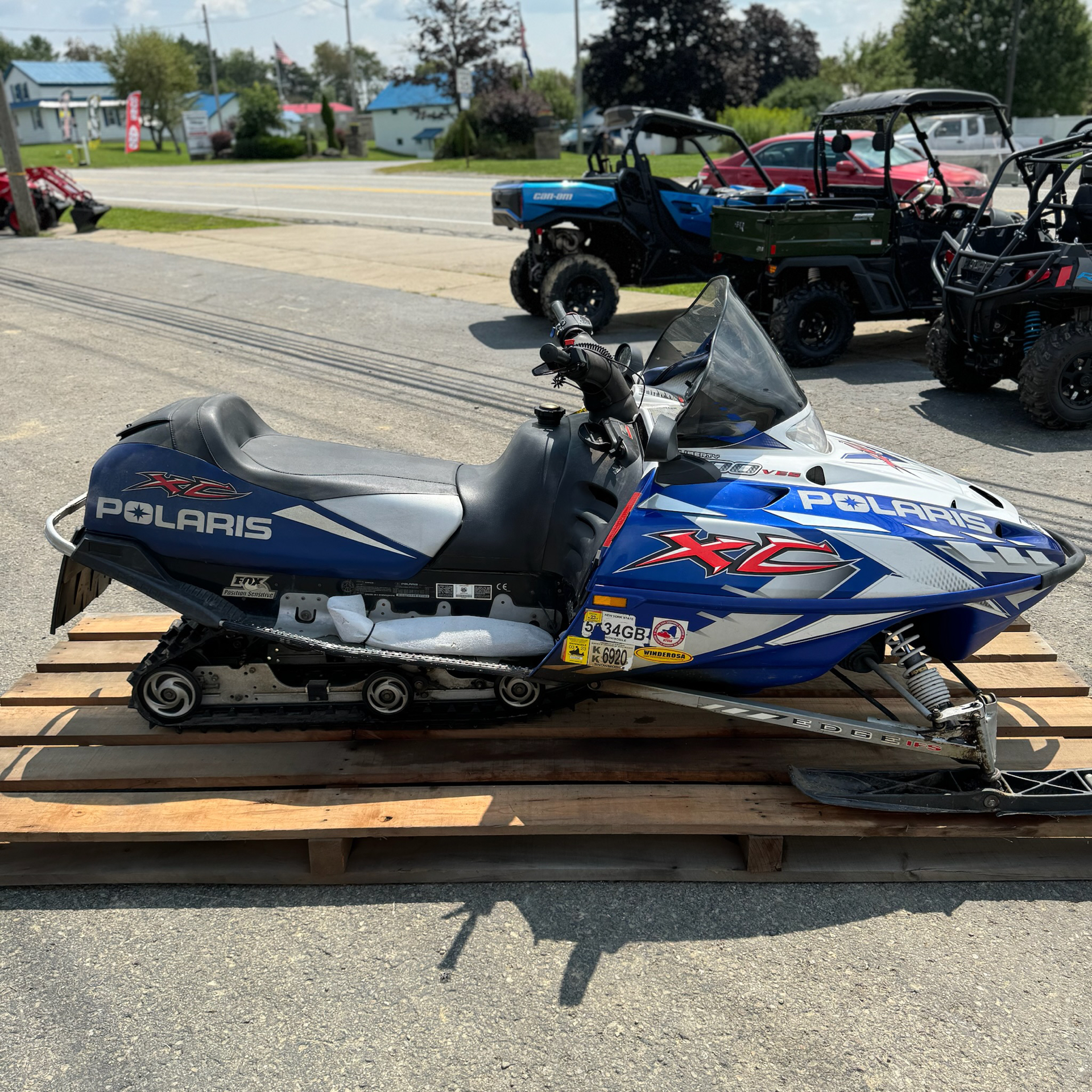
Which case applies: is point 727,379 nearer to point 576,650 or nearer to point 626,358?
point 626,358

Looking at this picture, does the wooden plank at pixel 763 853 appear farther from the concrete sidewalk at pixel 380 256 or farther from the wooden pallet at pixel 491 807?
the concrete sidewalk at pixel 380 256

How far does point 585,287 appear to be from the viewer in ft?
35.2

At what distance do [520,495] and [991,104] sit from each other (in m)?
7.93

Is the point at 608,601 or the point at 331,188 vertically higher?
the point at 331,188

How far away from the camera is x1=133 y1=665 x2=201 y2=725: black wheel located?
11.9 feet

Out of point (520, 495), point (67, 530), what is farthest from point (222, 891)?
point (67, 530)

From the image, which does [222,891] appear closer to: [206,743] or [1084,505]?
[206,743]

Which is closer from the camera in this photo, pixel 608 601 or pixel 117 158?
pixel 608 601

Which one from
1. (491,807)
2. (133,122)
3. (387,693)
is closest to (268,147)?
(133,122)

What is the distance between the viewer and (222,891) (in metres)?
3.20

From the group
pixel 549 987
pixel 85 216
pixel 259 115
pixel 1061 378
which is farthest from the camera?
pixel 259 115

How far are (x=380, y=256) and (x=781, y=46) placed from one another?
52212mm

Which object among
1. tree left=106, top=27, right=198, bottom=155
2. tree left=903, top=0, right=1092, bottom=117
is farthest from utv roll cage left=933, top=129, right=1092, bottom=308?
tree left=106, top=27, right=198, bottom=155

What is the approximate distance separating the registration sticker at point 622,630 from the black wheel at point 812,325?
6465mm
